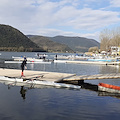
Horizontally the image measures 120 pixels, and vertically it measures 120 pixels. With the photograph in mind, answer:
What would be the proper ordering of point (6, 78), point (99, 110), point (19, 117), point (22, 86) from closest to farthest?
1. point (19, 117)
2. point (99, 110)
3. point (22, 86)
4. point (6, 78)

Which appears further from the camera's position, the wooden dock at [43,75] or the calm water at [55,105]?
the wooden dock at [43,75]

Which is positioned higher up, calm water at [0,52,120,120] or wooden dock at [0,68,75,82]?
wooden dock at [0,68,75,82]

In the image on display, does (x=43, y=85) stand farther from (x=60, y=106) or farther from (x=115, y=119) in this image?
(x=115, y=119)

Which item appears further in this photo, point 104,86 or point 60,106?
point 104,86

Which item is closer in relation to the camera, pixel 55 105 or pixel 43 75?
pixel 55 105

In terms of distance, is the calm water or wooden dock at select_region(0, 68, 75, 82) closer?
the calm water

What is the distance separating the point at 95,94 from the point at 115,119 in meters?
5.08

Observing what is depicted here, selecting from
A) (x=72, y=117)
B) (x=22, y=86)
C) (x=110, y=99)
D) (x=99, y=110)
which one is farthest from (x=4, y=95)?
(x=110, y=99)

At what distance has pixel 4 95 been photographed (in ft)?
44.2

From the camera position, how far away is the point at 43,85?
1650cm

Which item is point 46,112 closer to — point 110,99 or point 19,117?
point 19,117

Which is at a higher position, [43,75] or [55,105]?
[43,75]

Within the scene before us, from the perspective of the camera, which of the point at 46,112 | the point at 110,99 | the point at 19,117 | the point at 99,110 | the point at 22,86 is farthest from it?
the point at 22,86

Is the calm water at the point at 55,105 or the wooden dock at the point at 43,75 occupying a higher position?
the wooden dock at the point at 43,75
